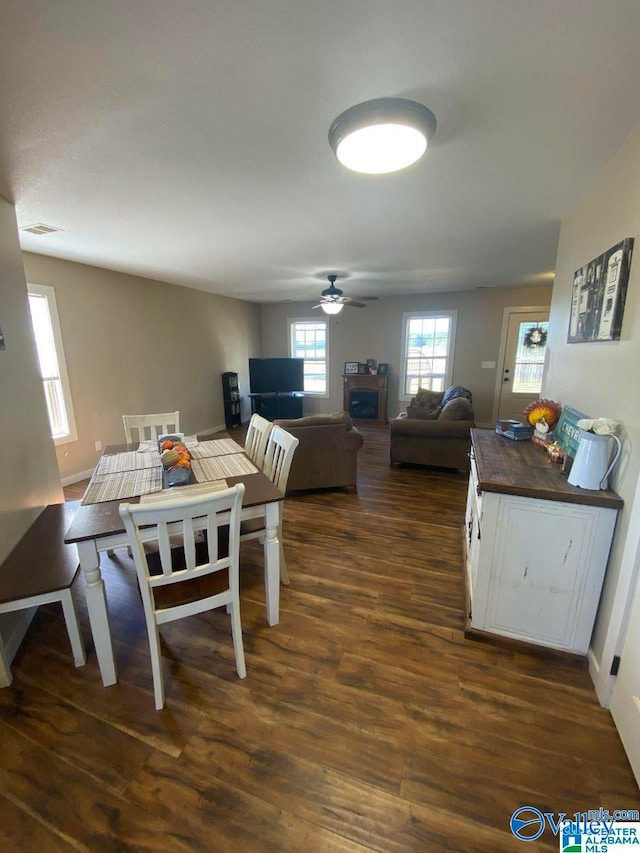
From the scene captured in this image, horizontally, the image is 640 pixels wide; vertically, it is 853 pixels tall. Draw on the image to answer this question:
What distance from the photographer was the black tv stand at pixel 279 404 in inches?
269

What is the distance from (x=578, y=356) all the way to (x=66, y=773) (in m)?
3.05

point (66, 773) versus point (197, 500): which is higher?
point (197, 500)

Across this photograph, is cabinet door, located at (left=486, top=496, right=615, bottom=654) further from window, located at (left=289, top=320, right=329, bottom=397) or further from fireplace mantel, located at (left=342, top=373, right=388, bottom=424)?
window, located at (left=289, top=320, right=329, bottom=397)

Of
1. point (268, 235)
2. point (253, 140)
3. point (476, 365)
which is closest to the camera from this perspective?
point (253, 140)

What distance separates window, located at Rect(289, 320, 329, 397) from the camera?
7.37m

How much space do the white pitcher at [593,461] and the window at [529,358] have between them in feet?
17.0

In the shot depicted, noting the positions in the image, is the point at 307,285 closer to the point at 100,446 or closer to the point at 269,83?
the point at 100,446

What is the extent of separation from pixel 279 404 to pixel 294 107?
5657 millimetres

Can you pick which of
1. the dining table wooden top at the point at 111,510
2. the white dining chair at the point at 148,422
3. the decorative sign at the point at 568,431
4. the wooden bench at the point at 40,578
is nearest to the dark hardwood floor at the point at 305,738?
the wooden bench at the point at 40,578

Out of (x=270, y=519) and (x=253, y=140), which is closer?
(x=253, y=140)

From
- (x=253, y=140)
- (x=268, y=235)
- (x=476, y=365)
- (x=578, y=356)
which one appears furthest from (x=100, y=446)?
(x=476, y=365)

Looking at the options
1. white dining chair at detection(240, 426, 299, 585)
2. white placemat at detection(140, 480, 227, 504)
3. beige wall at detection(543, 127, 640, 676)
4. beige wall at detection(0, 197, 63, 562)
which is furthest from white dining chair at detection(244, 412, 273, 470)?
beige wall at detection(543, 127, 640, 676)

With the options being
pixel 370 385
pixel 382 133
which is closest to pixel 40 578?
pixel 382 133

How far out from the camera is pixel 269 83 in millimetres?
1202
